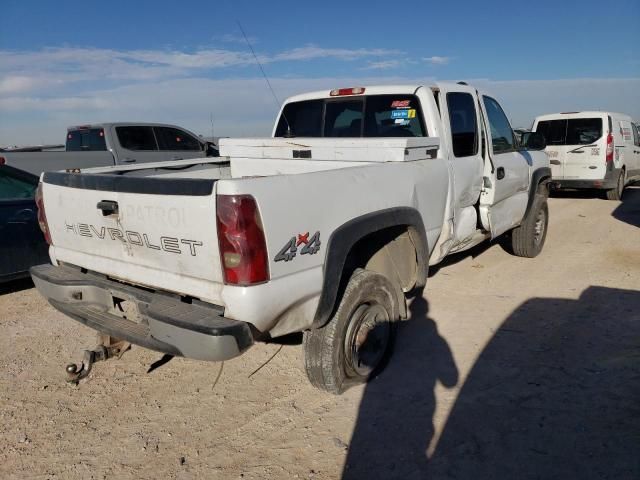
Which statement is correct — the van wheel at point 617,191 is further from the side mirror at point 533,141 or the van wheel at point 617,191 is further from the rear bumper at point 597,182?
the side mirror at point 533,141

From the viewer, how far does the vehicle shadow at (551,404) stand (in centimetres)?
266

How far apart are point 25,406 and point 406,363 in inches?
105

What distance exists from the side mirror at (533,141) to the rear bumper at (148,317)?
15.4ft

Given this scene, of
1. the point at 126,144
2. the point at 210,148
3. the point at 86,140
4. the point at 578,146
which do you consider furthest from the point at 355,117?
the point at 578,146

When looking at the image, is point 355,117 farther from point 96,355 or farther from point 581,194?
point 581,194

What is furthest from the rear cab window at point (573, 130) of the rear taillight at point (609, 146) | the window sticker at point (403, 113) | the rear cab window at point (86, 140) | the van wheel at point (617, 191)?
the rear cab window at point (86, 140)

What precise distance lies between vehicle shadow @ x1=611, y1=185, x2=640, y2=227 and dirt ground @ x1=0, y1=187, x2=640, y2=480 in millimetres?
5291

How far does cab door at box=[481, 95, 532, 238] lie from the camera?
5.01 meters

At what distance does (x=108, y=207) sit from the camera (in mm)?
2914

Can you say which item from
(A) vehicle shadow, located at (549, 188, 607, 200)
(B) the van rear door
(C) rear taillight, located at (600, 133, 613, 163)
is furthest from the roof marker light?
(A) vehicle shadow, located at (549, 188, 607, 200)

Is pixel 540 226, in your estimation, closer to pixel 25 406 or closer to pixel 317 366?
pixel 317 366

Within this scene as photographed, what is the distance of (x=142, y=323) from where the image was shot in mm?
2941

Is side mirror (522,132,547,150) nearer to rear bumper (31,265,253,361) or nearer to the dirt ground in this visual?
the dirt ground

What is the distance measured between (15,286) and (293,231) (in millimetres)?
4895
